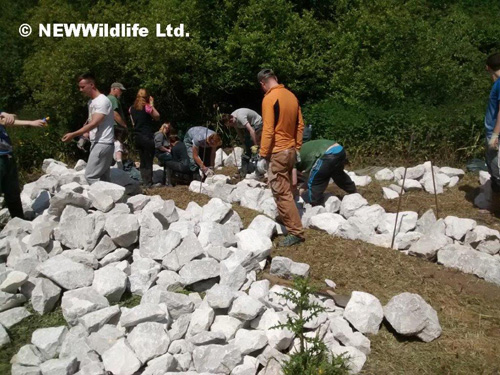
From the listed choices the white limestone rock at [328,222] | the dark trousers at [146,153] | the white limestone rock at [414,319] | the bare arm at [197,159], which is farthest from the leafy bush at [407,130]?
the white limestone rock at [414,319]

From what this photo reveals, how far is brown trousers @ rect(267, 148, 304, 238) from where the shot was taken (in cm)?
537

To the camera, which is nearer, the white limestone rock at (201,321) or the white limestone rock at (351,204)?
the white limestone rock at (201,321)

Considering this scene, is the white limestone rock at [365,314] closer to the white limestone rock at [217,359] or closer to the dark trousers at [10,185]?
the white limestone rock at [217,359]

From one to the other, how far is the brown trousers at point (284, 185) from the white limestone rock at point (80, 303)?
6.45 feet

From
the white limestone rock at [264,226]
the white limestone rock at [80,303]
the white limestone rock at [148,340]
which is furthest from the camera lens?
the white limestone rock at [264,226]

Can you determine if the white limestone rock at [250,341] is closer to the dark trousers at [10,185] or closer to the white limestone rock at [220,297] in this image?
the white limestone rock at [220,297]

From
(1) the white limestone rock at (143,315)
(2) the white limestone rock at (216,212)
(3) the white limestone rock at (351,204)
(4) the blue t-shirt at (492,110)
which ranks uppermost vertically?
(4) the blue t-shirt at (492,110)

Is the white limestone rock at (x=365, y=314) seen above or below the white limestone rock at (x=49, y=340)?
above

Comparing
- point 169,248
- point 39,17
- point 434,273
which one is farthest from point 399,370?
point 39,17

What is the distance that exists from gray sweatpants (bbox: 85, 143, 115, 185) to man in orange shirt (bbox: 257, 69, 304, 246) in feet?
6.43

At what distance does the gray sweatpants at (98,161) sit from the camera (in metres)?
6.15

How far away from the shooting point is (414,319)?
402cm

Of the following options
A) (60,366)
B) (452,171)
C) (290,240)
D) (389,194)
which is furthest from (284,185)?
(452,171)

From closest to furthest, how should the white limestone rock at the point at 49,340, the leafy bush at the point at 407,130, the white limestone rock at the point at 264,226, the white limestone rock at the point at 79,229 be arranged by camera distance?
1. the white limestone rock at the point at 49,340
2. the white limestone rock at the point at 79,229
3. the white limestone rock at the point at 264,226
4. the leafy bush at the point at 407,130
